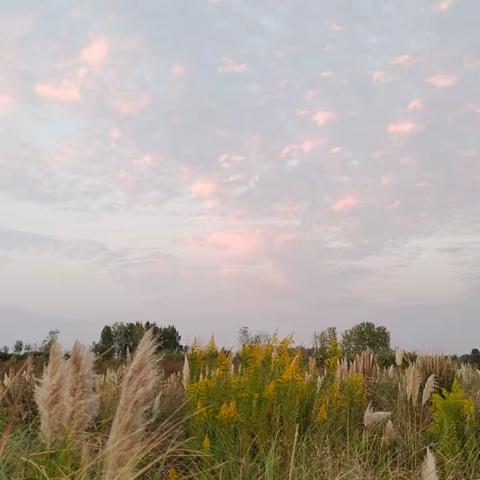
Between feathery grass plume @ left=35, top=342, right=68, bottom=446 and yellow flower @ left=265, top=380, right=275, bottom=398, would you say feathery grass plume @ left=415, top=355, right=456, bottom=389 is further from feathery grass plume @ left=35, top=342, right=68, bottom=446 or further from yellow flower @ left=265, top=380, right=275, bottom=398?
feathery grass plume @ left=35, top=342, right=68, bottom=446

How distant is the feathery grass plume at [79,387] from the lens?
3.42 metres

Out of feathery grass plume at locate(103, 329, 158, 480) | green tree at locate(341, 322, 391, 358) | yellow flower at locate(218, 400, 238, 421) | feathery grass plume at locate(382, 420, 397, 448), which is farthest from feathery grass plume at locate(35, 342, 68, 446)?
green tree at locate(341, 322, 391, 358)

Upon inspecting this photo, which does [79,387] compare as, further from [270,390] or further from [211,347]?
[211,347]

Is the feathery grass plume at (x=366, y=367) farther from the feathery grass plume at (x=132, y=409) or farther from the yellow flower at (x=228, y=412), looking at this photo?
the feathery grass plume at (x=132, y=409)

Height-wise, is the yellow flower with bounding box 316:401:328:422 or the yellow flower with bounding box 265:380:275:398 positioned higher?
the yellow flower with bounding box 265:380:275:398

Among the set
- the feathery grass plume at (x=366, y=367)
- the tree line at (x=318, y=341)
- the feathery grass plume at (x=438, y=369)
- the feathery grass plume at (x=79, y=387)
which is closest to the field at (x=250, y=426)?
the feathery grass plume at (x=79, y=387)

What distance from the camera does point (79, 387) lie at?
11.3 ft

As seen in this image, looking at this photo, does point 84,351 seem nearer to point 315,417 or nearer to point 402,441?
point 315,417

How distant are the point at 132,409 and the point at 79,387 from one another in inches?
27.0

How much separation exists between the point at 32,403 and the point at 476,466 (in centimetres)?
476

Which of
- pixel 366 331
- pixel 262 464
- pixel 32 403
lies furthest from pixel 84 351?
pixel 366 331

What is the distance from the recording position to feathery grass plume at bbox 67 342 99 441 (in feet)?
11.2

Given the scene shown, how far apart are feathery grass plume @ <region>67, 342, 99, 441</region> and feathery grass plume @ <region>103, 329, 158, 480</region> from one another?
0.51 metres

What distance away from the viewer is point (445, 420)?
5.93 metres
